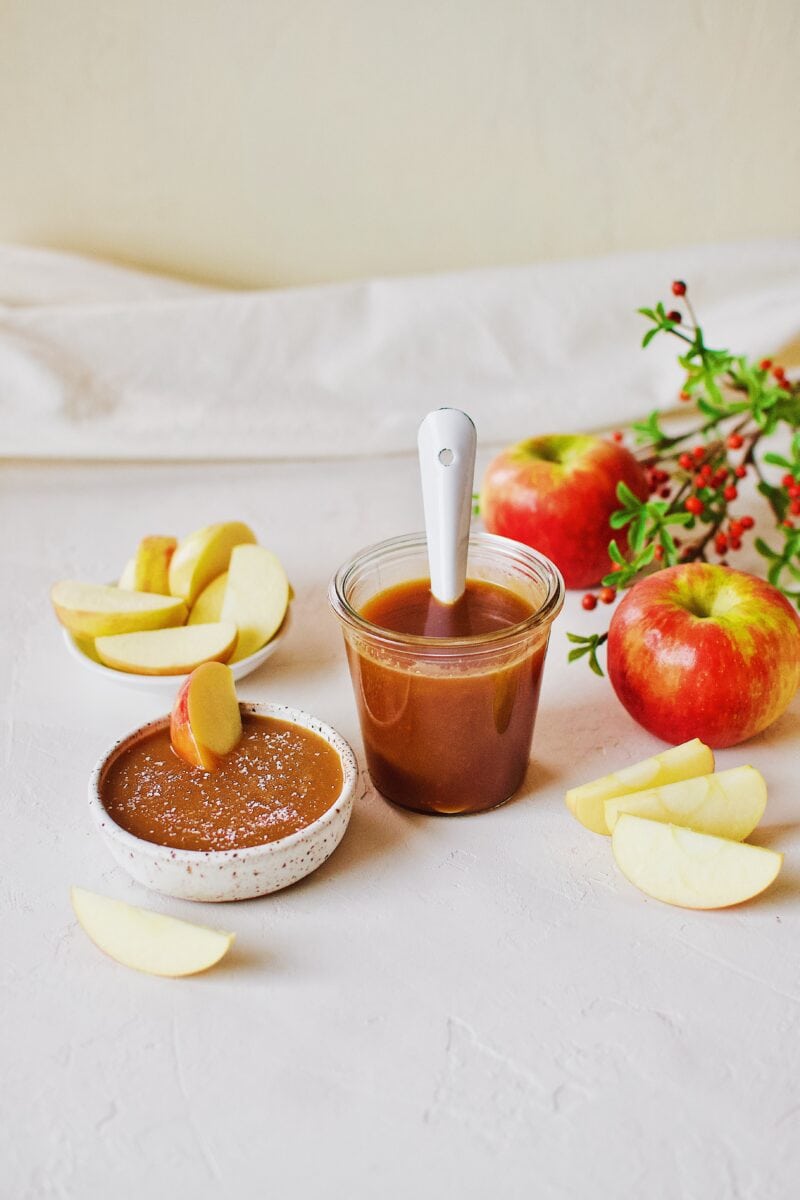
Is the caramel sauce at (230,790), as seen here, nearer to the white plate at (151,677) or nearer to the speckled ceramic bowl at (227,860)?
the speckled ceramic bowl at (227,860)

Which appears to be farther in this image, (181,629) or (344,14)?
(344,14)

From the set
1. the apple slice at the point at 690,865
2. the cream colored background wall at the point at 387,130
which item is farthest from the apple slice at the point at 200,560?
the cream colored background wall at the point at 387,130

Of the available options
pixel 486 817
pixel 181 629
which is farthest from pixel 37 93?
pixel 486 817

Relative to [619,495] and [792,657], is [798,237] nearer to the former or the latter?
[619,495]

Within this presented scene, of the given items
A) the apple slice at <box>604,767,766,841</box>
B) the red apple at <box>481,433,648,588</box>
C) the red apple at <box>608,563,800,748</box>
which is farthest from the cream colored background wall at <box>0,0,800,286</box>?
the apple slice at <box>604,767,766,841</box>

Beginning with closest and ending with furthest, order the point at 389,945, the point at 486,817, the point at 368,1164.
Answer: the point at 368,1164, the point at 389,945, the point at 486,817

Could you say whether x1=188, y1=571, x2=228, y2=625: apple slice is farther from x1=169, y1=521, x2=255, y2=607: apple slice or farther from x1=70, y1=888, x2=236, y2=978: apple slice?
x1=70, y1=888, x2=236, y2=978: apple slice
